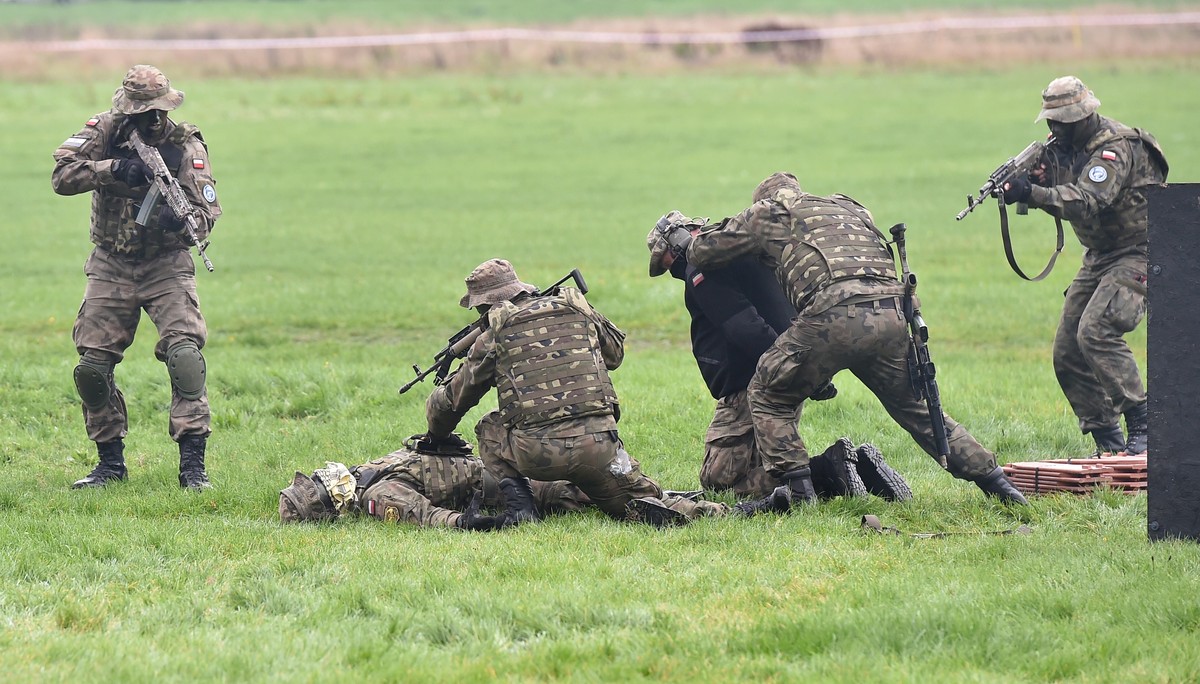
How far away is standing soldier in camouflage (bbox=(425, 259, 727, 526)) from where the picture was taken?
834 centimetres

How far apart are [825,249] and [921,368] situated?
0.89 meters

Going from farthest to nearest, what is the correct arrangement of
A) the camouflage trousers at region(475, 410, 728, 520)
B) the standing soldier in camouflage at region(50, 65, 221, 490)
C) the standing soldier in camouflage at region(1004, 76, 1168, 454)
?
the standing soldier in camouflage at region(1004, 76, 1168, 454)
the standing soldier in camouflage at region(50, 65, 221, 490)
the camouflage trousers at region(475, 410, 728, 520)

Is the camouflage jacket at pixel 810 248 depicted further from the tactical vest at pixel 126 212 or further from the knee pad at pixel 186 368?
the tactical vest at pixel 126 212

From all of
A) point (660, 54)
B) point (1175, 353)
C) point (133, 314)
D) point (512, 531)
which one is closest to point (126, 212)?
point (133, 314)

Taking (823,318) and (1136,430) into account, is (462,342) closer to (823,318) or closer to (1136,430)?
(823,318)

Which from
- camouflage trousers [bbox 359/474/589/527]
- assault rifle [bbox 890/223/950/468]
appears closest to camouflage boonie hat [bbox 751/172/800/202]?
assault rifle [bbox 890/223/950/468]

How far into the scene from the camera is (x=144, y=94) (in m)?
9.75

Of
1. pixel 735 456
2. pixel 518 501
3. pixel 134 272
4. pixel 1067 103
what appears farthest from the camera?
pixel 1067 103

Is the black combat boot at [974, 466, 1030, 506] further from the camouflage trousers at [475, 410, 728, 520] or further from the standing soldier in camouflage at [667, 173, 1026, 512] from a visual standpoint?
the camouflage trousers at [475, 410, 728, 520]

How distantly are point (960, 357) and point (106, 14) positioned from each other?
56908 mm

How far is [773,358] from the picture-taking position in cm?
872

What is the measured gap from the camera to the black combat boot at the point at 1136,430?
1043cm

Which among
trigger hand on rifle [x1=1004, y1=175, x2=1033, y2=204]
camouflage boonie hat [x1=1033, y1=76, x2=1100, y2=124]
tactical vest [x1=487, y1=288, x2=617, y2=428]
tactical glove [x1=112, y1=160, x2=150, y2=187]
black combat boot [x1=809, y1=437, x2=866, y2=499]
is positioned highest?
camouflage boonie hat [x1=1033, y1=76, x2=1100, y2=124]

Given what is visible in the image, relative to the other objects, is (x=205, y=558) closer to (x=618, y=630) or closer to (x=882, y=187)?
(x=618, y=630)
